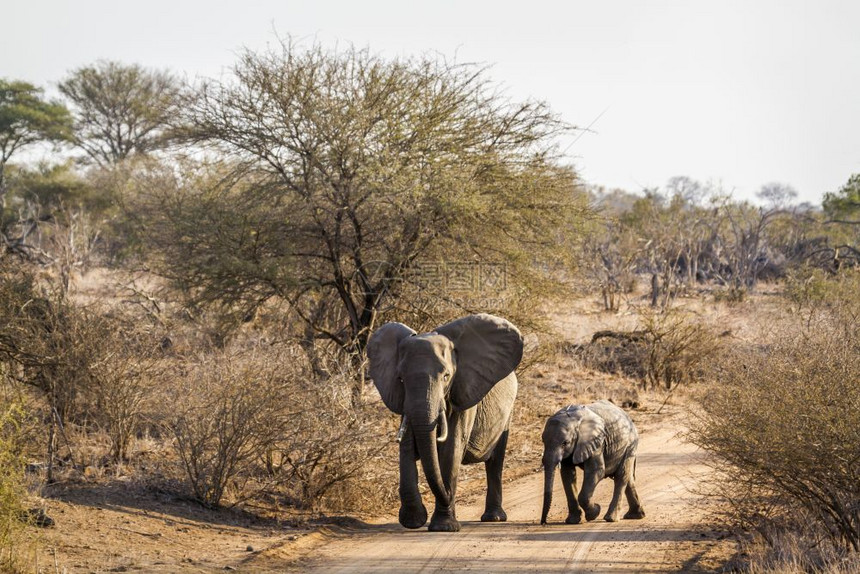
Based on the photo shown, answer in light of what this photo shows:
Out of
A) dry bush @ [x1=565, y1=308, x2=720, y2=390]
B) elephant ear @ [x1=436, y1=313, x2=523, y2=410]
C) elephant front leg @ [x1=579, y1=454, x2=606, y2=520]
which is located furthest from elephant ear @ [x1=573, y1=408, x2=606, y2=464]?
dry bush @ [x1=565, y1=308, x2=720, y2=390]

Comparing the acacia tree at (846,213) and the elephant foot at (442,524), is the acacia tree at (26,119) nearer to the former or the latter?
the acacia tree at (846,213)

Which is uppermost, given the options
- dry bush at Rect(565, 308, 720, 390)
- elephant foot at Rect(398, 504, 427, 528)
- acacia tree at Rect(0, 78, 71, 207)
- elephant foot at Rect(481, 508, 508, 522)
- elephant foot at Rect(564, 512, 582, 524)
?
acacia tree at Rect(0, 78, 71, 207)

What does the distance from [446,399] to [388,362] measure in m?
0.71

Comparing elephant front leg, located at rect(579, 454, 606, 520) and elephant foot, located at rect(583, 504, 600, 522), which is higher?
elephant front leg, located at rect(579, 454, 606, 520)

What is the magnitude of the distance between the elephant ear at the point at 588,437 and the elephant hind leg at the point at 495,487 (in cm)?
98

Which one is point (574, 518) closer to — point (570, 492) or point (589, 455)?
point (570, 492)

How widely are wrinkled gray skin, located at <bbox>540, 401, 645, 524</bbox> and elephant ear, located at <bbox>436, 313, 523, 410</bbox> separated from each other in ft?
2.54

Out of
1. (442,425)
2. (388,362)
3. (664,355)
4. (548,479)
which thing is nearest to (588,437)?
(548,479)

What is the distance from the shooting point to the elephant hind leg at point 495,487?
36.9 ft

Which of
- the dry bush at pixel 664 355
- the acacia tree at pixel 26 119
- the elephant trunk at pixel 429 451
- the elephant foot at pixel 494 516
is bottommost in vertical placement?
the elephant foot at pixel 494 516

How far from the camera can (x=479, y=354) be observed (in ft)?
35.8

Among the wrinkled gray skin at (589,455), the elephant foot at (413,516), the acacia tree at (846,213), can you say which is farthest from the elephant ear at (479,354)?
the acacia tree at (846,213)

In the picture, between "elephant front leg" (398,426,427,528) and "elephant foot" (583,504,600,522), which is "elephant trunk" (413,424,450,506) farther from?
"elephant foot" (583,504,600,522)

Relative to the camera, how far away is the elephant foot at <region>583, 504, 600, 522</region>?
10922 mm
